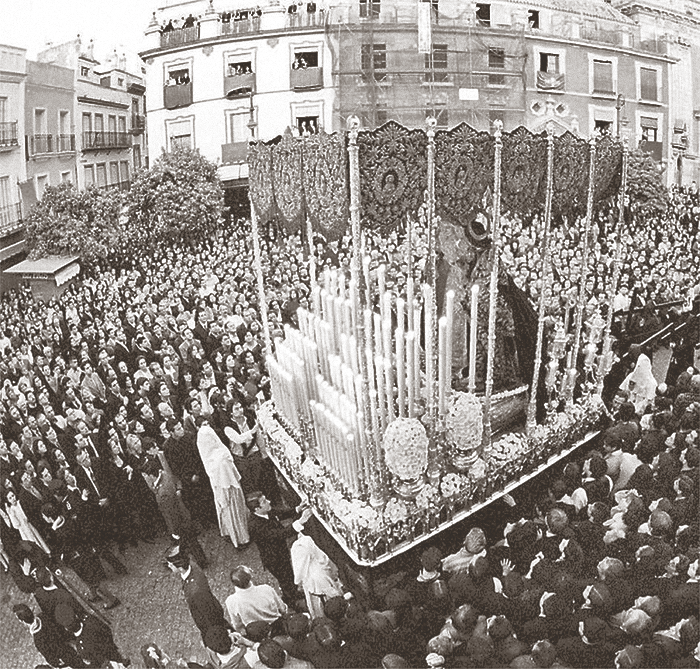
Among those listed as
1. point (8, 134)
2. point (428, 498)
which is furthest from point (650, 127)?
point (428, 498)

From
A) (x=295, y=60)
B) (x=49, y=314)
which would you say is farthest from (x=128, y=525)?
(x=295, y=60)

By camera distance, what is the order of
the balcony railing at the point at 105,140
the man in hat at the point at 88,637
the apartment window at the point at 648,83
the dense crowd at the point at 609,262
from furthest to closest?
the apartment window at the point at 648,83 < the balcony railing at the point at 105,140 < the dense crowd at the point at 609,262 < the man in hat at the point at 88,637

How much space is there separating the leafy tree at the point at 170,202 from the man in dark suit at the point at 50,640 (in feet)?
42.6

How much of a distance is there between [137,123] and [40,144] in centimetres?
553

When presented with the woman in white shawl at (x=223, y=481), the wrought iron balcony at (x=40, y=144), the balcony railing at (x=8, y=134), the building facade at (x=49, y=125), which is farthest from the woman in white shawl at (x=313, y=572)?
the wrought iron balcony at (x=40, y=144)

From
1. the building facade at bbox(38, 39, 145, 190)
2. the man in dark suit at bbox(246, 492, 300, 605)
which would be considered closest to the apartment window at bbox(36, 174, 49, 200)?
the building facade at bbox(38, 39, 145, 190)

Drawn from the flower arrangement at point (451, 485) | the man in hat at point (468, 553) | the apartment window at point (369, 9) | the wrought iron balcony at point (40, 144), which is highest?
the apartment window at point (369, 9)

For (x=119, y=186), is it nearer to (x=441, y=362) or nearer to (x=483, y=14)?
(x=483, y=14)

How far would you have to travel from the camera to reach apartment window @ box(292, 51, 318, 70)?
19.7 metres

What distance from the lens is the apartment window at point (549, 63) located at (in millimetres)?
21188

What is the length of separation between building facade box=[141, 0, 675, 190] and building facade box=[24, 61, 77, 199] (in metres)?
3.27

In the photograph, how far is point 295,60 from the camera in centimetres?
1973

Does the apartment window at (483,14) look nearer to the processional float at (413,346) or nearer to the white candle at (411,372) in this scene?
the processional float at (413,346)

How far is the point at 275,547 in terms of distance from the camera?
586cm
